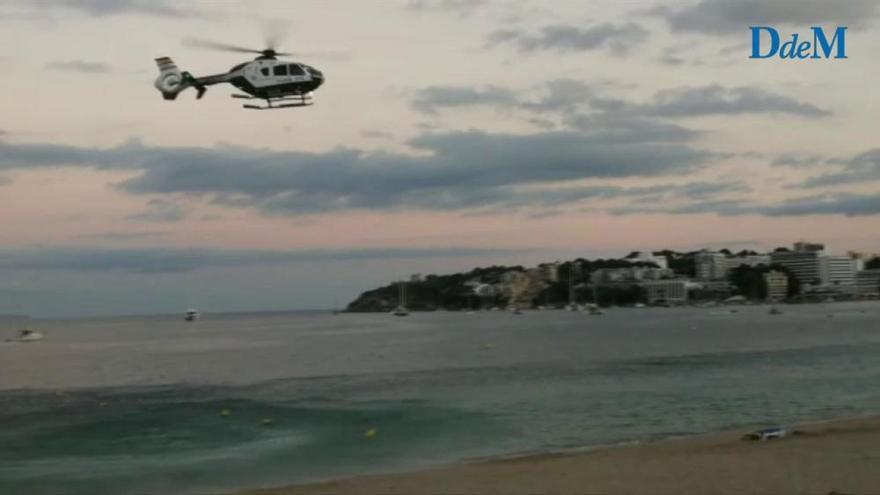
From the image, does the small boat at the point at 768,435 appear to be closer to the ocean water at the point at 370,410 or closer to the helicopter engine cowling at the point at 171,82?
the ocean water at the point at 370,410

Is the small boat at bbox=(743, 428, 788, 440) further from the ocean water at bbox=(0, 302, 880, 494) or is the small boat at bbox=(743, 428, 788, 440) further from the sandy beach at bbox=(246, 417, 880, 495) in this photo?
the ocean water at bbox=(0, 302, 880, 494)

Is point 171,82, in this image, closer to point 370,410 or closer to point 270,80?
point 270,80

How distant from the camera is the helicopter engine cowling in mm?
25781

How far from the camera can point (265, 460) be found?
24.1m

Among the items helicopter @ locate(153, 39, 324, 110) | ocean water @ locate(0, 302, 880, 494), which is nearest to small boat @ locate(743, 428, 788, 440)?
ocean water @ locate(0, 302, 880, 494)

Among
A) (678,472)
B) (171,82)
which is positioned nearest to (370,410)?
(171,82)

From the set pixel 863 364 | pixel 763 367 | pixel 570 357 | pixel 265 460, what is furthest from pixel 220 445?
pixel 570 357

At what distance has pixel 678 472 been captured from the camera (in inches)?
667

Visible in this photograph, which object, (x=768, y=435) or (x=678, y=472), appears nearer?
(x=678, y=472)

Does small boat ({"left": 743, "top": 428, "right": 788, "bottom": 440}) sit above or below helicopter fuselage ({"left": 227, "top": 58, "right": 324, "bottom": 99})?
below

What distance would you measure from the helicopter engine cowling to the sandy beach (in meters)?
11.9

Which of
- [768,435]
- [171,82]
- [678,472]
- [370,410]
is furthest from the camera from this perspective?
[370,410]

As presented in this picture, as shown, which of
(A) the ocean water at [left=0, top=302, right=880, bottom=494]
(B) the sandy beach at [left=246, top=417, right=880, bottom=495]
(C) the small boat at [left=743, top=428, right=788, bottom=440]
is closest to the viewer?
(B) the sandy beach at [left=246, top=417, right=880, bottom=495]

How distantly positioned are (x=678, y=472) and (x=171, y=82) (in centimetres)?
1698
